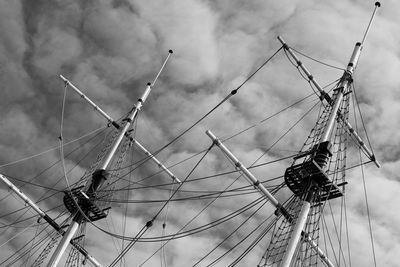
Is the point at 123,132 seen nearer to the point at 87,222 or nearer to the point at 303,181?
the point at 87,222

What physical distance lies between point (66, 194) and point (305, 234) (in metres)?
14.9

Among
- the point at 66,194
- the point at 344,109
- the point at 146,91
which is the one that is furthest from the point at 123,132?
the point at 344,109

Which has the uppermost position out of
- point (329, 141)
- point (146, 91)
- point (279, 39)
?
point (146, 91)

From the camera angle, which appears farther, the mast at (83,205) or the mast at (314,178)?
the mast at (83,205)

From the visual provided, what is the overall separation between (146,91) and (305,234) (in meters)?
18.6

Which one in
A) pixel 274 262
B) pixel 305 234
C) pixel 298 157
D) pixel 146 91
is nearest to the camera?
pixel 274 262

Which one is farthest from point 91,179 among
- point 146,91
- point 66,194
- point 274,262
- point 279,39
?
Result: point 274,262

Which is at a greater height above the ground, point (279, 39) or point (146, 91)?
point (146, 91)

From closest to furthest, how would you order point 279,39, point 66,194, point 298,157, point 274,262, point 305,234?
point 274,262 → point 305,234 → point 298,157 → point 279,39 → point 66,194

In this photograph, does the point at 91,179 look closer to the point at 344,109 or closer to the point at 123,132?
the point at 123,132

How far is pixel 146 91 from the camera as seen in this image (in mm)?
34844

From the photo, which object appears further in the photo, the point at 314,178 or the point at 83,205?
the point at 83,205

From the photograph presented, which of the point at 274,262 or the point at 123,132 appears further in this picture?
the point at 123,132

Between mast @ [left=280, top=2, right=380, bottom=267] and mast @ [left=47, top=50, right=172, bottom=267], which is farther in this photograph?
mast @ [left=47, top=50, right=172, bottom=267]
